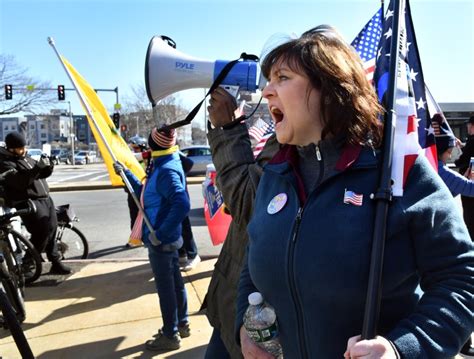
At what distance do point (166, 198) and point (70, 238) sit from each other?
15.8 feet

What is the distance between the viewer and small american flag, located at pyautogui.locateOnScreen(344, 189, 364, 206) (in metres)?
1.26

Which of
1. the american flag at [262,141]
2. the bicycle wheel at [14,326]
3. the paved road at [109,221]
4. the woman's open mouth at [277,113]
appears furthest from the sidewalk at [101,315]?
the woman's open mouth at [277,113]

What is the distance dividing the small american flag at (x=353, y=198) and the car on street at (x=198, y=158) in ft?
68.7

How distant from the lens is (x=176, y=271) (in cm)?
377

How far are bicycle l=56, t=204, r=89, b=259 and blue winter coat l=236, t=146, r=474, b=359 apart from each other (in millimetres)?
5445

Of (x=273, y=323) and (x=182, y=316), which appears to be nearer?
(x=273, y=323)

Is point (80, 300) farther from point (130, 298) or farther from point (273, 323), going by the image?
point (273, 323)

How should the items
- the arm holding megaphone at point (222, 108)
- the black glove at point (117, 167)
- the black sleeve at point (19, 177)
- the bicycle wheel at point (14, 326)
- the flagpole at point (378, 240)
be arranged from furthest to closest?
the black sleeve at point (19, 177), the black glove at point (117, 167), the bicycle wheel at point (14, 326), the arm holding megaphone at point (222, 108), the flagpole at point (378, 240)

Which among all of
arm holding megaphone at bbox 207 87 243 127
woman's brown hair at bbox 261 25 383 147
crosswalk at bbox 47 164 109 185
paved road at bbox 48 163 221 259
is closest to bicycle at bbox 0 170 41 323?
paved road at bbox 48 163 221 259

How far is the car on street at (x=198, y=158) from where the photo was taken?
22.5 m

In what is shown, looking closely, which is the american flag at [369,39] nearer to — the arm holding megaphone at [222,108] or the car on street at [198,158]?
the arm holding megaphone at [222,108]

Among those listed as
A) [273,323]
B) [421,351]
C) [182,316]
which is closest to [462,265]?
[421,351]

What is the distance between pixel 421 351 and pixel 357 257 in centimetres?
28

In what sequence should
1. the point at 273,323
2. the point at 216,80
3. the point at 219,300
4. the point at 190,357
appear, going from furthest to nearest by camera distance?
the point at 190,357, the point at 219,300, the point at 216,80, the point at 273,323
